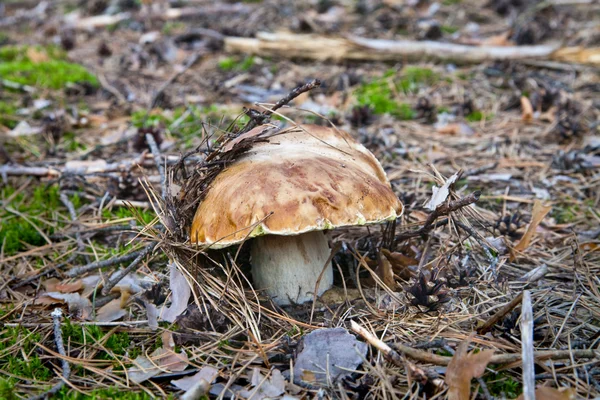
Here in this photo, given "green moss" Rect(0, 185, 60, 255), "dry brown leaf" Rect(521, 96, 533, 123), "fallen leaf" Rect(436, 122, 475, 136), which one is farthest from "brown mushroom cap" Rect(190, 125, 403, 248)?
"dry brown leaf" Rect(521, 96, 533, 123)

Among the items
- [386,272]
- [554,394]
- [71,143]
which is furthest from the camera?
[71,143]

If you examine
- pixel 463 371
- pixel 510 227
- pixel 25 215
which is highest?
pixel 463 371

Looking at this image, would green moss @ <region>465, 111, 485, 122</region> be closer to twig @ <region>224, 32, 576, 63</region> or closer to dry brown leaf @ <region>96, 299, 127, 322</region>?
twig @ <region>224, 32, 576, 63</region>

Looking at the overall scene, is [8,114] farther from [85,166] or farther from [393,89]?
[393,89]

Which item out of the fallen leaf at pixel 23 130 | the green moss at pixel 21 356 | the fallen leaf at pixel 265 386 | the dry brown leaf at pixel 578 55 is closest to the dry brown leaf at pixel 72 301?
the green moss at pixel 21 356

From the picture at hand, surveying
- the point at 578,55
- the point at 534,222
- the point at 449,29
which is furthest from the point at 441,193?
the point at 449,29

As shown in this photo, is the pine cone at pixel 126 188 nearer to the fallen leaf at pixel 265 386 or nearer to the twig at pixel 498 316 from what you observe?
the fallen leaf at pixel 265 386

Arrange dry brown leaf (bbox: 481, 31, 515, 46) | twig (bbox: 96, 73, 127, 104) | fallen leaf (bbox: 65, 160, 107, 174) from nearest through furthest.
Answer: fallen leaf (bbox: 65, 160, 107, 174)
twig (bbox: 96, 73, 127, 104)
dry brown leaf (bbox: 481, 31, 515, 46)
